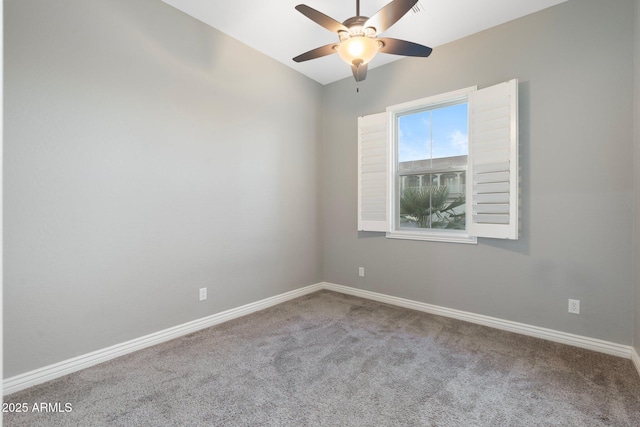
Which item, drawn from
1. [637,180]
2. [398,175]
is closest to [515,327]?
[637,180]

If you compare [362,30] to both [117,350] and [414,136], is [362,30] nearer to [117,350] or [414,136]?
[414,136]

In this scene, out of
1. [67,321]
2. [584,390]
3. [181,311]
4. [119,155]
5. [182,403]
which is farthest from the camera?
[181,311]

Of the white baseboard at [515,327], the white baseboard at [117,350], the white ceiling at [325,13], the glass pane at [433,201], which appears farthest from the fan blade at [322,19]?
the white baseboard at [515,327]

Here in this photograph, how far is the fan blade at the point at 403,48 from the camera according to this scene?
2.16 meters

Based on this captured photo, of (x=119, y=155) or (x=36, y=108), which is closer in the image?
(x=36, y=108)

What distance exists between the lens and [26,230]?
1.99 m

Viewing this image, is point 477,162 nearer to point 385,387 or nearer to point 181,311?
point 385,387

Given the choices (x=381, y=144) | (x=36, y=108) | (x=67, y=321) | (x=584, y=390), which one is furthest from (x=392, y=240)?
(x=36, y=108)

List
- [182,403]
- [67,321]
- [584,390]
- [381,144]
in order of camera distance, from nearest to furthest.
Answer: [182,403], [584,390], [67,321], [381,144]

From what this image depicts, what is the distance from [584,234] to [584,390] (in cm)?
118

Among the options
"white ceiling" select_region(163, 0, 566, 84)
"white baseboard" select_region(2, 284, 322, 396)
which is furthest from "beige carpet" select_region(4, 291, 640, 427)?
"white ceiling" select_region(163, 0, 566, 84)

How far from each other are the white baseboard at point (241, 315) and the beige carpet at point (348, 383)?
66 mm

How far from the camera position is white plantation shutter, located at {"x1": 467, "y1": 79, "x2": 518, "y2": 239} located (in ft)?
8.89

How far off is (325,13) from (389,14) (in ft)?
3.56
